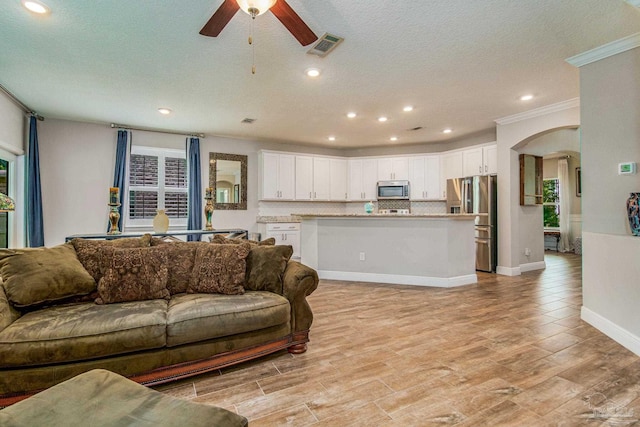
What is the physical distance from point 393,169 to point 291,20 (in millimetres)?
5557

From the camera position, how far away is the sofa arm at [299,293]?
249 cm

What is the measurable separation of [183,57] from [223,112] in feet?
5.76

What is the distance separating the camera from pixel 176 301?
229 cm

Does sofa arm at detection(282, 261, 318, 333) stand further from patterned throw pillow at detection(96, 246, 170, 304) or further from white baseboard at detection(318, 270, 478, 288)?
white baseboard at detection(318, 270, 478, 288)

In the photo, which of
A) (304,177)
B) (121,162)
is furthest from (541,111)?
(121,162)

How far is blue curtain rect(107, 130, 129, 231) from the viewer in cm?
552

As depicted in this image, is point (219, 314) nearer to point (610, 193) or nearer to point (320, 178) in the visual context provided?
point (610, 193)

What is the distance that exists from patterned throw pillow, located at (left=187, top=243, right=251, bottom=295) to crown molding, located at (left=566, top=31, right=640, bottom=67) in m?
3.71

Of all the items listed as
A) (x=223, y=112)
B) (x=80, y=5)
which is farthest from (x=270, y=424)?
(x=223, y=112)

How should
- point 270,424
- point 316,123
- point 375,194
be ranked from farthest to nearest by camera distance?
point 375,194 < point 316,123 < point 270,424

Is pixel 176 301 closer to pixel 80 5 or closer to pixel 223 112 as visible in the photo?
pixel 80 5

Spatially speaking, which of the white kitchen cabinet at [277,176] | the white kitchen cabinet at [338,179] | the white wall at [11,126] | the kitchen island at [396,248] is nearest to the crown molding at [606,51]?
the kitchen island at [396,248]

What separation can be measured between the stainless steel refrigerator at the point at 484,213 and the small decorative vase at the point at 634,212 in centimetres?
279

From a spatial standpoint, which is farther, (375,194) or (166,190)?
(375,194)
